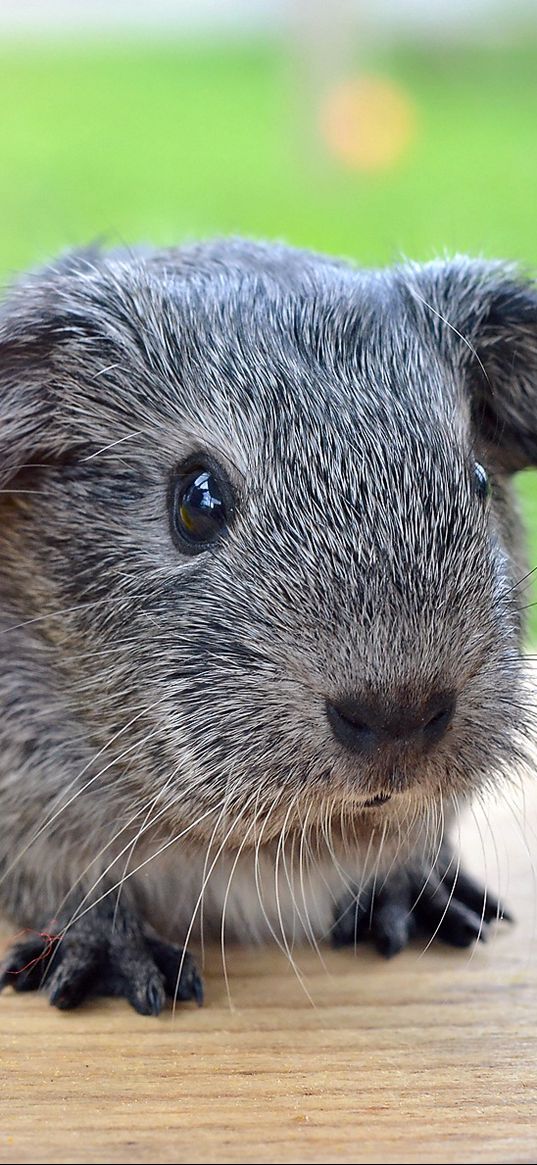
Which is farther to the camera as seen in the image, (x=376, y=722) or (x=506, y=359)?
(x=506, y=359)

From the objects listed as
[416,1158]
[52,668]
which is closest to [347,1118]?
[416,1158]

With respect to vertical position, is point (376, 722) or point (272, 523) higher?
point (272, 523)

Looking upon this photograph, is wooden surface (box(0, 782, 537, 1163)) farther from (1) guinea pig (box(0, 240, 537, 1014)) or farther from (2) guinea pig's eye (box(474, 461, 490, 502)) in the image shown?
(2) guinea pig's eye (box(474, 461, 490, 502))

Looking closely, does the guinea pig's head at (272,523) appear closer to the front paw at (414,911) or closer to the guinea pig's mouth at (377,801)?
the guinea pig's mouth at (377,801)

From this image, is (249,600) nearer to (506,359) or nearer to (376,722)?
(376,722)

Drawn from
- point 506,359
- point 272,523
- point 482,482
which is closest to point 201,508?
point 272,523

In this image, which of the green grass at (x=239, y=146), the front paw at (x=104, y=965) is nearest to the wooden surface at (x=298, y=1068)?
the front paw at (x=104, y=965)

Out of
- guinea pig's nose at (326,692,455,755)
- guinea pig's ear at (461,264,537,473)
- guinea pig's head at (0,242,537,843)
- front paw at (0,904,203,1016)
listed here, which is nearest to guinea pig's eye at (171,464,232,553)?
guinea pig's head at (0,242,537,843)
